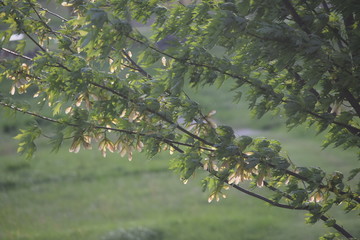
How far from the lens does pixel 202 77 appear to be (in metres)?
3.29

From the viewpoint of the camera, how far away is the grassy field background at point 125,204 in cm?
981

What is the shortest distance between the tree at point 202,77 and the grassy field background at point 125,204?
4.44m

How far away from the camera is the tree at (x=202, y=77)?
9.86ft

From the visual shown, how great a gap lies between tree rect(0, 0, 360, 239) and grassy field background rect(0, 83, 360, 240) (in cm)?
444

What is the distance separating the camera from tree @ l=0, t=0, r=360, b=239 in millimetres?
3004

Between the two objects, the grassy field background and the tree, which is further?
the grassy field background

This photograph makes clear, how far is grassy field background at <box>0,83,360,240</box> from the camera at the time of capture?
9.81 metres

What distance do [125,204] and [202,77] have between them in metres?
9.12

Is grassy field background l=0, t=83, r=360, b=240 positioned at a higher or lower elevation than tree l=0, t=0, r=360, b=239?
lower

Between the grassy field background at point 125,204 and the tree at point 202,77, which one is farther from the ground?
the tree at point 202,77

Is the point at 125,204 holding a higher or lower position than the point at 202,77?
lower

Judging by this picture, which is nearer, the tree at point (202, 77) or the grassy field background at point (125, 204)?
the tree at point (202, 77)

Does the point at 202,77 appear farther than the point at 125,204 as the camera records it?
No

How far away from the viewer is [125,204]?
39.2 feet
